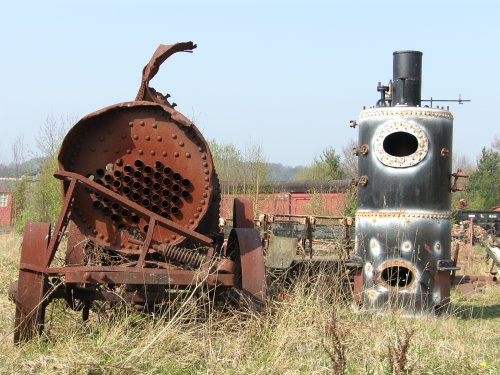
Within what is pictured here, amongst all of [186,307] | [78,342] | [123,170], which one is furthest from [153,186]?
[78,342]

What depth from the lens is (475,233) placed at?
26.0m

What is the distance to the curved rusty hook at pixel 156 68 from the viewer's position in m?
7.34

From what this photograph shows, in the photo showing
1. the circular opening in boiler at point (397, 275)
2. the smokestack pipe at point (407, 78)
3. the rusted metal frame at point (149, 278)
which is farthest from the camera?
the smokestack pipe at point (407, 78)

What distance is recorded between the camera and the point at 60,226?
645 centimetres

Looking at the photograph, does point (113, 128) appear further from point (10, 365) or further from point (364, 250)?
point (364, 250)

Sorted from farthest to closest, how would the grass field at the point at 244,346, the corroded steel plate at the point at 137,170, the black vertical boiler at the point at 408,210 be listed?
the black vertical boiler at the point at 408,210 < the corroded steel plate at the point at 137,170 < the grass field at the point at 244,346

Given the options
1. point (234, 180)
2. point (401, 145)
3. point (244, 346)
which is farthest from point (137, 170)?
point (234, 180)

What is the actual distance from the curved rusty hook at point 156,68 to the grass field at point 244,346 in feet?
6.64

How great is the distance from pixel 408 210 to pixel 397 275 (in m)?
0.86

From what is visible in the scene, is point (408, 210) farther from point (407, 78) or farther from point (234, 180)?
point (234, 180)

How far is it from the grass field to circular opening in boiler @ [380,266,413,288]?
3.05 metres

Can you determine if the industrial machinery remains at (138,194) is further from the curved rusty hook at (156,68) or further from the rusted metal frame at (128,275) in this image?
the curved rusty hook at (156,68)

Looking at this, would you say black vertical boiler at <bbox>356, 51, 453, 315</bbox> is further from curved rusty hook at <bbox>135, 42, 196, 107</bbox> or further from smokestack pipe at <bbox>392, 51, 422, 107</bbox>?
curved rusty hook at <bbox>135, 42, 196, 107</bbox>

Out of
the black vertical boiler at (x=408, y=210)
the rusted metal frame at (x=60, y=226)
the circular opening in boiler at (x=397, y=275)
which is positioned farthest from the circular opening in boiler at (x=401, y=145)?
the rusted metal frame at (x=60, y=226)
